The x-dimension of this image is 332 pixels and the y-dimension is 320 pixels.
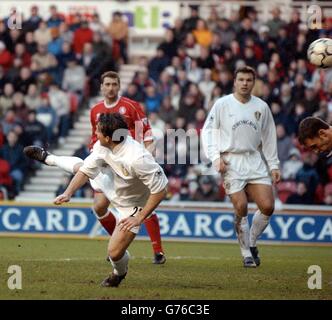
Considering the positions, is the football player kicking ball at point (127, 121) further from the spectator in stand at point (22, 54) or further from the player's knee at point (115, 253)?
the spectator in stand at point (22, 54)

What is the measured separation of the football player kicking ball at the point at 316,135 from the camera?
10.2 metres

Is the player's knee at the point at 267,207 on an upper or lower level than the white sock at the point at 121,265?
lower

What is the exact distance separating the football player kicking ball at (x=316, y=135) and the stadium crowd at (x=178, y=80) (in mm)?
8849

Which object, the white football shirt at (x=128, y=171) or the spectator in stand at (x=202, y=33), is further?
the spectator in stand at (x=202, y=33)

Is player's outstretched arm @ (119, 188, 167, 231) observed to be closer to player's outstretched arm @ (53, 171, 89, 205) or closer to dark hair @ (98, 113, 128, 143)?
player's outstretched arm @ (53, 171, 89, 205)

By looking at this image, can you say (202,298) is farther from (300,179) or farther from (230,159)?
(300,179)

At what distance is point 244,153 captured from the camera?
43.9ft

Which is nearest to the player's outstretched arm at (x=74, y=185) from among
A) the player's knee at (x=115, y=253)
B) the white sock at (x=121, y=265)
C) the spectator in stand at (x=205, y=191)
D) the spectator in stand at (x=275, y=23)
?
the player's knee at (x=115, y=253)

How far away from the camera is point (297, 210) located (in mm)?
17531

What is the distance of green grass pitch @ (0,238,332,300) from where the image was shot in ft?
33.9

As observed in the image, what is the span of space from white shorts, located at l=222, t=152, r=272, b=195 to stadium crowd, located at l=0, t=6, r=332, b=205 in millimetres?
5746

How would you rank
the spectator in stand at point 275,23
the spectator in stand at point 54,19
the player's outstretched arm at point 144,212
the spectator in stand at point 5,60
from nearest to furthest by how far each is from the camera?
the player's outstretched arm at point 144,212
the spectator in stand at point 275,23
the spectator in stand at point 5,60
the spectator in stand at point 54,19

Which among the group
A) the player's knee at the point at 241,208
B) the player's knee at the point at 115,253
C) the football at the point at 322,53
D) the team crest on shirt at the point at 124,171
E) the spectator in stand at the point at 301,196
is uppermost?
the football at the point at 322,53

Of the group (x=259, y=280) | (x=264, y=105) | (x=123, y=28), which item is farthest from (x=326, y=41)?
(x=123, y=28)
